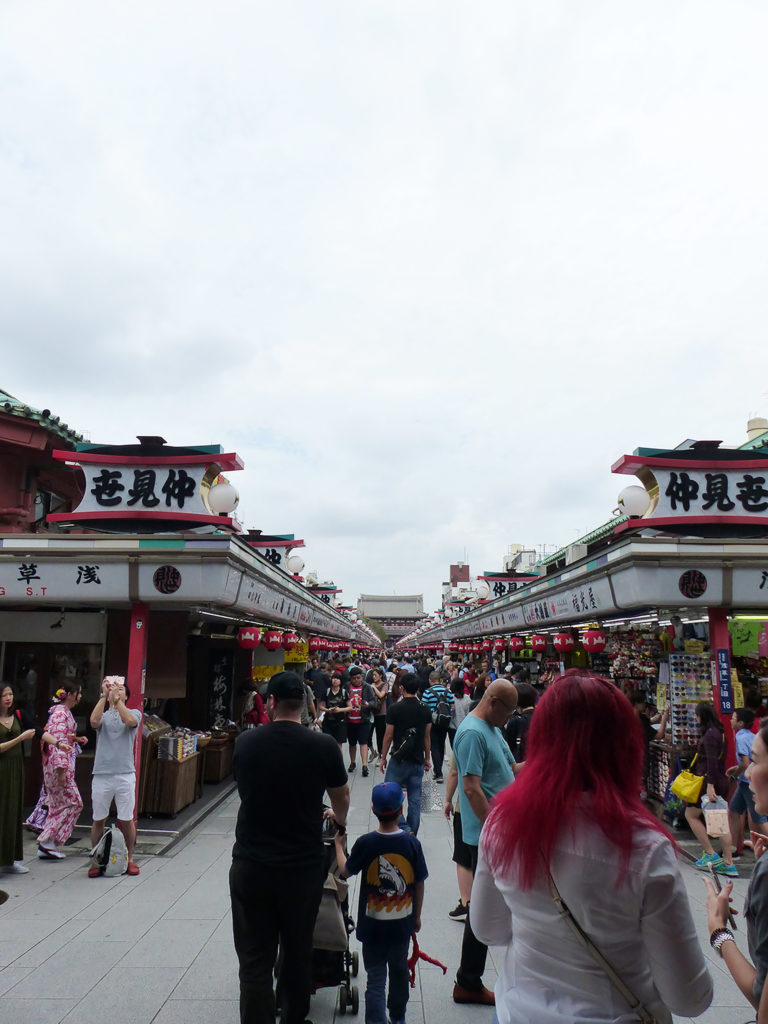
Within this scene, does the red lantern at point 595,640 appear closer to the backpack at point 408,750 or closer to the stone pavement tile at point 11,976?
the backpack at point 408,750

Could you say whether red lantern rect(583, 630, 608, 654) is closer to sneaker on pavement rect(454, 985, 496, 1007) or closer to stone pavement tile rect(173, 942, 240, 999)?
sneaker on pavement rect(454, 985, 496, 1007)

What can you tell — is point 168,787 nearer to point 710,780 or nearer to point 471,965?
point 471,965

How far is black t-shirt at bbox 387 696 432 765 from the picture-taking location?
24.0 ft

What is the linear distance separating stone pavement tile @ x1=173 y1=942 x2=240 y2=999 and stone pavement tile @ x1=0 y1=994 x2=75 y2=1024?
58 cm

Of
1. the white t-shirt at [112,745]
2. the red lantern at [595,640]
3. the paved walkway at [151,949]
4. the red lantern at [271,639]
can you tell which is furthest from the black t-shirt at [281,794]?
the red lantern at [271,639]

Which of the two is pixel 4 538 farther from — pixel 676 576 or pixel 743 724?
pixel 743 724

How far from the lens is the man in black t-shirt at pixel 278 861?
3.24 m

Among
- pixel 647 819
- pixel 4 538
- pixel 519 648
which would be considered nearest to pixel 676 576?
pixel 647 819

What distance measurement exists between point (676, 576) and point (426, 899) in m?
4.62

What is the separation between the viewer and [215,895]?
19.9 feet

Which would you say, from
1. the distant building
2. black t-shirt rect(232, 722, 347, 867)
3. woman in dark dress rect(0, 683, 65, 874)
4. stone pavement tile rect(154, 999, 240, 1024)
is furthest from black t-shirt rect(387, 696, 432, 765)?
the distant building

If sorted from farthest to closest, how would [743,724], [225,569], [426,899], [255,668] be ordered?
[255,668]
[225,569]
[743,724]
[426,899]

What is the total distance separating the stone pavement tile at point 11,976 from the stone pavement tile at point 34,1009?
150 millimetres

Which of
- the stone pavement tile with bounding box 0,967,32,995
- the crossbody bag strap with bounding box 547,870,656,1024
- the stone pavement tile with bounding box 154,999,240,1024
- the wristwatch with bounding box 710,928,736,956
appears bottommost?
the stone pavement tile with bounding box 154,999,240,1024
